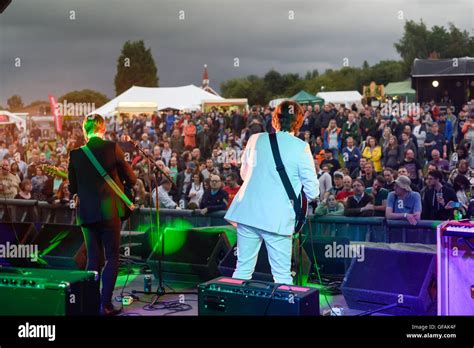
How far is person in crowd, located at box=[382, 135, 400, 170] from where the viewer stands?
12945 millimetres

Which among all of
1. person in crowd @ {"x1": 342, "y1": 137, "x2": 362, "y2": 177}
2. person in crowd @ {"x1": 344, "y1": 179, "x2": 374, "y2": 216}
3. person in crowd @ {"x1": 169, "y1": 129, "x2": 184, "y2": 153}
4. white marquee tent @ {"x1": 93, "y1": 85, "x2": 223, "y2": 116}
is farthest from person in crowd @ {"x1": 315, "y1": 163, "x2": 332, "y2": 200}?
white marquee tent @ {"x1": 93, "y1": 85, "x2": 223, "y2": 116}

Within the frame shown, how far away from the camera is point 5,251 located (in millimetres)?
8250

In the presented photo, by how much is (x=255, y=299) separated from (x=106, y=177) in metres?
1.90

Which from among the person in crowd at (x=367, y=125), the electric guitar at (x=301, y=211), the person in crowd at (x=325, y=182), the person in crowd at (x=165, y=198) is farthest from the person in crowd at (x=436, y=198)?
the person in crowd at (x=367, y=125)

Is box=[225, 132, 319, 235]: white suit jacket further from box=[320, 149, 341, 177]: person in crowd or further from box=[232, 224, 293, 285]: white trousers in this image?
box=[320, 149, 341, 177]: person in crowd

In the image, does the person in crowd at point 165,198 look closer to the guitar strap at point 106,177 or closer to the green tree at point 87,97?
the guitar strap at point 106,177

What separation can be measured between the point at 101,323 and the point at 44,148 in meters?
12.6

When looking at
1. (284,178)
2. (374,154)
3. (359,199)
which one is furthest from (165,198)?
(284,178)

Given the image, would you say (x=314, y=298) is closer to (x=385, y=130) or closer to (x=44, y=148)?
(x=385, y=130)

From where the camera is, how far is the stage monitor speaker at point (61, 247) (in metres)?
7.83

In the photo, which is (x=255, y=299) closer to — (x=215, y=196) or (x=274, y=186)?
(x=274, y=186)

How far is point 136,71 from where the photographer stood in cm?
4147

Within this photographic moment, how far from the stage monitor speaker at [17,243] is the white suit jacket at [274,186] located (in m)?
3.71

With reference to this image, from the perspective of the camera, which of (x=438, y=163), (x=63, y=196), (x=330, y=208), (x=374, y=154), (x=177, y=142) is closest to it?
(x=330, y=208)
